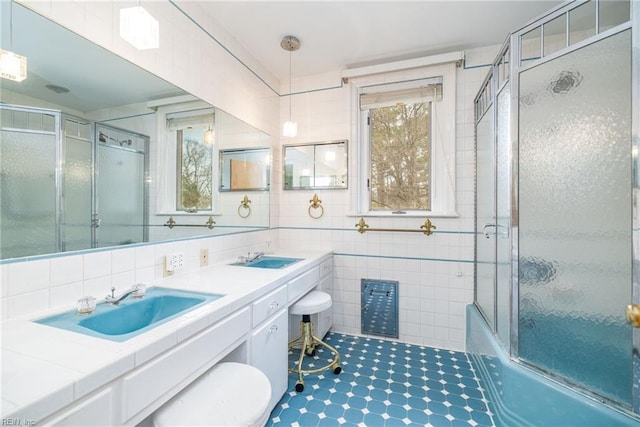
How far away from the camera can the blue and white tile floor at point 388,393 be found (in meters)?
1.60

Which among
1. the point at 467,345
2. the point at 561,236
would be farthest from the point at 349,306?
the point at 561,236

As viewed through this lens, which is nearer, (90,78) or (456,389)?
(90,78)

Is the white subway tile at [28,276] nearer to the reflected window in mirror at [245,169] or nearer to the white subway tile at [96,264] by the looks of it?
the white subway tile at [96,264]

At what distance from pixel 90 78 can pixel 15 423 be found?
1.30 meters

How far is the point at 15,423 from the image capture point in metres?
0.57

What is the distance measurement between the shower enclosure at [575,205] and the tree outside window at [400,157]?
3.01 feet

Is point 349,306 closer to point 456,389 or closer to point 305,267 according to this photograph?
point 305,267

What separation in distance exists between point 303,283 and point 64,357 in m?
Result: 1.43

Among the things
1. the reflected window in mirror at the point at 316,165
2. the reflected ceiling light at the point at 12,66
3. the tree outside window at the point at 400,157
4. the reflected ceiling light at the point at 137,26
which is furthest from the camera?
the reflected window in mirror at the point at 316,165

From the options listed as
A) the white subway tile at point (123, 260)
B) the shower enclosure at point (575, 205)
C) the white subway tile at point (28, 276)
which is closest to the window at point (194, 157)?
the white subway tile at point (123, 260)

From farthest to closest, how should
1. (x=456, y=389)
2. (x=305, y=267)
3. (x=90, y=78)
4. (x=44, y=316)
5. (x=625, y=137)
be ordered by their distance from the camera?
(x=305, y=267) → (x=456, y=389) → (x=90, y=78) → (x=625, y=137) → (x=44, y=316)

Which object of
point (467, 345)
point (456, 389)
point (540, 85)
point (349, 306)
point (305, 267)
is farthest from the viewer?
point (349, 306)

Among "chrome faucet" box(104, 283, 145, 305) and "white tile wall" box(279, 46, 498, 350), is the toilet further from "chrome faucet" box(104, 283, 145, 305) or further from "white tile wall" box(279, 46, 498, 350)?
"white tile wall" box(279, 46, 498, 350)

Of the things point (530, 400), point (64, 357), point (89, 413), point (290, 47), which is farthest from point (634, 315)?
point (290, 47)
